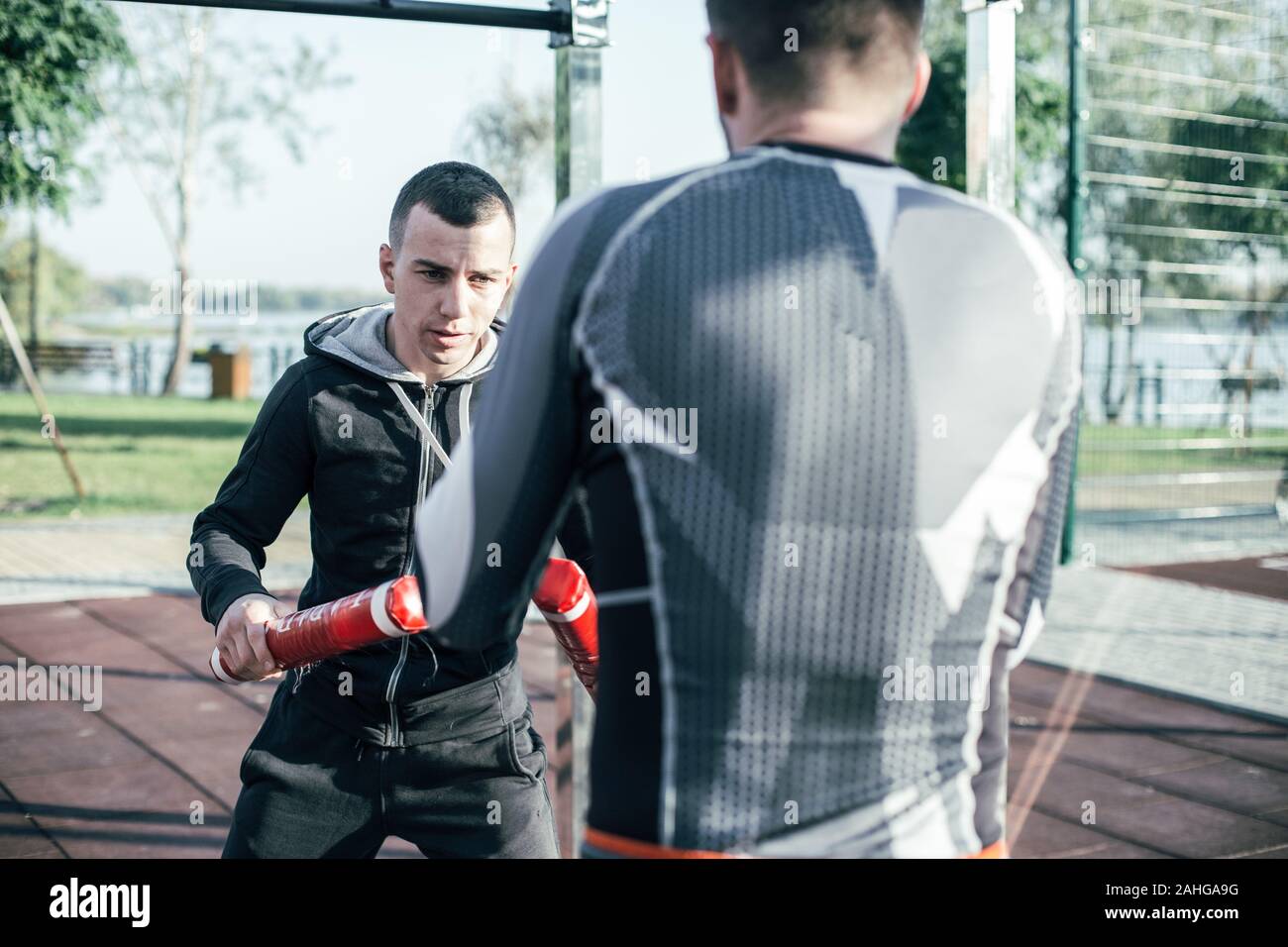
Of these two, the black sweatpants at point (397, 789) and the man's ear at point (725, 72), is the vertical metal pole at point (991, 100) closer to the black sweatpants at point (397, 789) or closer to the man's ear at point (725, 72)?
the black sweatpants at point (397, 789)

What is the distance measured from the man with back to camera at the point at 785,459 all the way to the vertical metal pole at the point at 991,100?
5.12ft

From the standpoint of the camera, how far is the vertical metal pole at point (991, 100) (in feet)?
8.94

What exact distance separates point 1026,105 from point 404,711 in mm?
10672

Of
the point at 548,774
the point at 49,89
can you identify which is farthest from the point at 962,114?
the point at 548,774

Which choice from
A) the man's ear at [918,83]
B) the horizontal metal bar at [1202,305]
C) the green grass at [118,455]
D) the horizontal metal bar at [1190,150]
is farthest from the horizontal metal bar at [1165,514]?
the man's ear at [918,83]

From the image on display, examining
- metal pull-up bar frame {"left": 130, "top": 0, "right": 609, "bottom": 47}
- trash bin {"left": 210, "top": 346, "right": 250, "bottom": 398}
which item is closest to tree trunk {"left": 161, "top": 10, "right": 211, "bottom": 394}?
trash bin {"left": 210, "top": 346, "right": 250, "bottom": 398}

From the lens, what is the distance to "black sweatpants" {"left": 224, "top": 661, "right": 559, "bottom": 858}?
234cm

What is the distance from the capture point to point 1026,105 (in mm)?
11688

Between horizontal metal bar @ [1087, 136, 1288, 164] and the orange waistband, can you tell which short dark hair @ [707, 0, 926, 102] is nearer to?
the orange waistband

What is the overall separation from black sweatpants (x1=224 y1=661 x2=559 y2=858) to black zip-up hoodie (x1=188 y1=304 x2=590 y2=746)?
4cm

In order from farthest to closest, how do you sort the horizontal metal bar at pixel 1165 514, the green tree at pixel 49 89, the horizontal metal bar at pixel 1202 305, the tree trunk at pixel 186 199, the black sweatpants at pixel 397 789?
the tree trunk at pixel 186 199 < the horizontal metal bar at pixel 1165 514 < the horizontal metal bar at pixel 1202 305 < the green tree at pixel 49 89 < the black sweatpants at pixel 397 789

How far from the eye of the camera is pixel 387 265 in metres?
2.58
